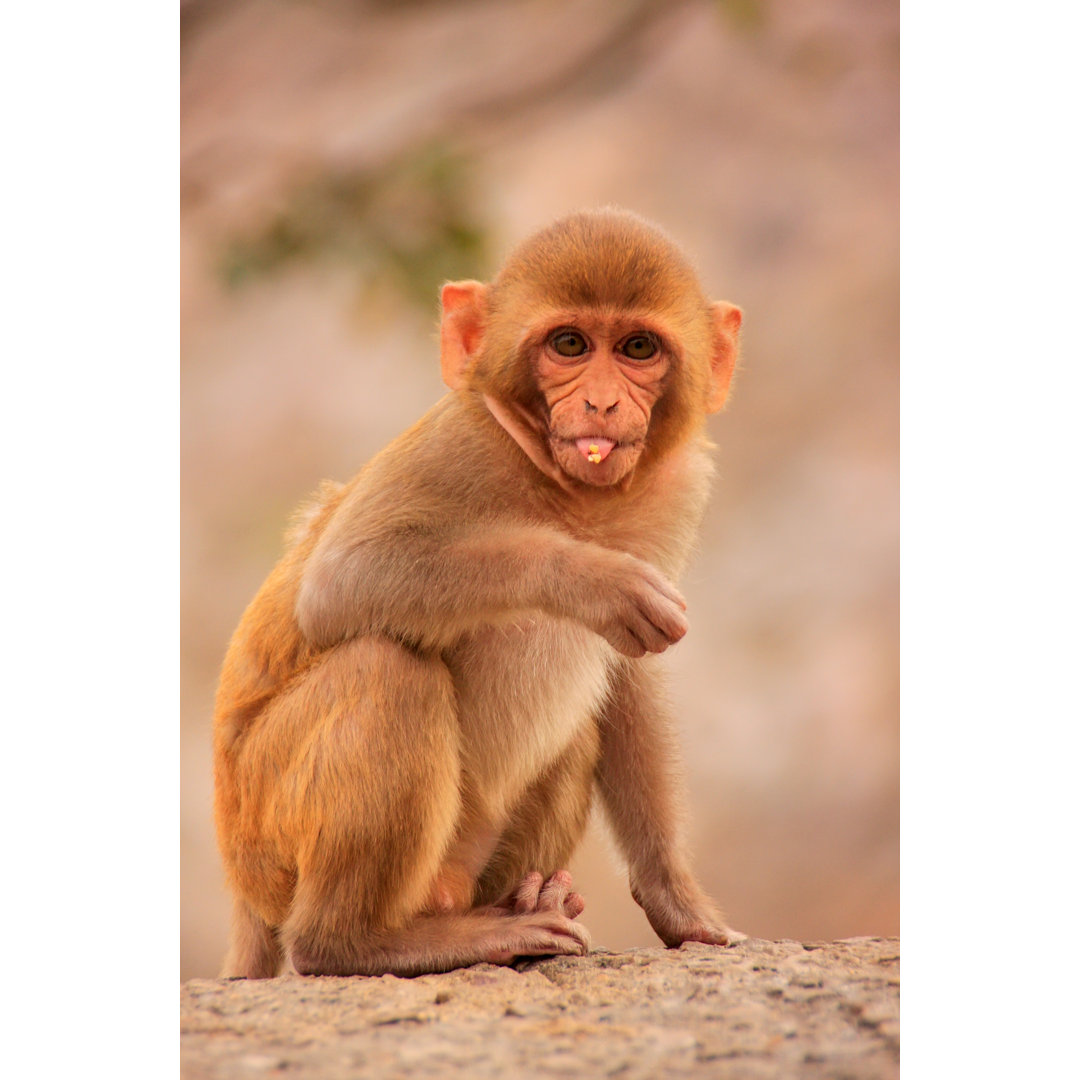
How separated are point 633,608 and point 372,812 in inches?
40.3

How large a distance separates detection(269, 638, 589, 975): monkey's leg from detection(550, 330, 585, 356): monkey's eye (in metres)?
1.09

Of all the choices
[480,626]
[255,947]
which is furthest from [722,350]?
[255,947]

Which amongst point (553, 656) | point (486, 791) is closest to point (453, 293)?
point (553, 656)

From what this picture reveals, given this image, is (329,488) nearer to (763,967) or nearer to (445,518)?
(445,518)

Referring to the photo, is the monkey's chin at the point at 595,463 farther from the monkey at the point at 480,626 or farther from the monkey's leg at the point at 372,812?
the monkey's leg at the point at 372,812

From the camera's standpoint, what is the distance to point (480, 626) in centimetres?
462

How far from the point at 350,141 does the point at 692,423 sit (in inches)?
75.9

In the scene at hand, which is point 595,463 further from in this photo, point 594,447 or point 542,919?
point 542,919

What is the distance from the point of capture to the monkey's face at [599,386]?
4262mm

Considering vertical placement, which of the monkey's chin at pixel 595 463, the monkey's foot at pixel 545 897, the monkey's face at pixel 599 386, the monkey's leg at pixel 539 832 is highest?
the monkey's face at pixel 599 386

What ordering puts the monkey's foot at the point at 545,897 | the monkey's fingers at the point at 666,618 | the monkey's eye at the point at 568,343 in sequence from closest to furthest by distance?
1. the monkey's fingers at the point at 666,618
2. the monkey's eye at the point at 568,343
3. the monkey's foot at the point at 545,897

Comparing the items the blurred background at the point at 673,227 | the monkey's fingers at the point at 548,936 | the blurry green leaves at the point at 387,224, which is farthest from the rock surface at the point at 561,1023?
the blurry green leaves at the point at 387,224

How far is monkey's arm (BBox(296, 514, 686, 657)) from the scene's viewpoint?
413cm

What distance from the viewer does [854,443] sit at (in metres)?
5.51
